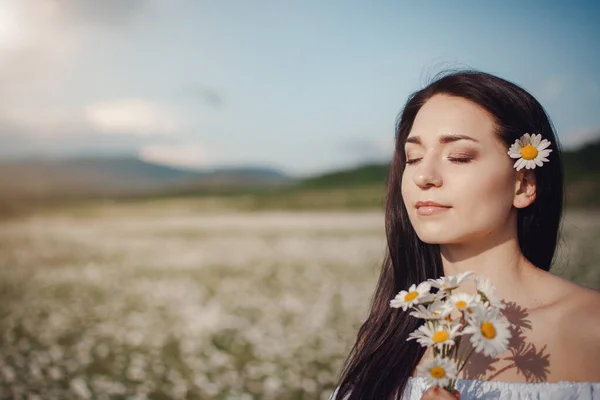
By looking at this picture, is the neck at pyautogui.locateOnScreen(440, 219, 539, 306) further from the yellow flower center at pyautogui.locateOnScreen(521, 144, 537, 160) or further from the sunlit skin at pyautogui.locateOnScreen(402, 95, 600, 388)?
the yellow flower center at pyautogui.locateOnScreen(521, 144, 537, 160)

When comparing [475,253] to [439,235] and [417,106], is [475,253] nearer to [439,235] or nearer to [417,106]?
[439,235]

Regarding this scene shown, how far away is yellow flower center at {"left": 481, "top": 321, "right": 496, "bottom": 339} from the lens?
132cm

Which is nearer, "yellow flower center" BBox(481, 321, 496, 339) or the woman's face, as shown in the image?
"yellow flower center" BBox(481, 321, 496, 339)

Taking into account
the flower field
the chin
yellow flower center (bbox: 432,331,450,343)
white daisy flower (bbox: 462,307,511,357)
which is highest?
the chin

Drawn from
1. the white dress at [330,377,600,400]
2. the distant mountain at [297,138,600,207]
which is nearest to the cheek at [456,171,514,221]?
the white dress at [330,377,600,400]

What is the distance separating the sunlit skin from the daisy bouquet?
20cm

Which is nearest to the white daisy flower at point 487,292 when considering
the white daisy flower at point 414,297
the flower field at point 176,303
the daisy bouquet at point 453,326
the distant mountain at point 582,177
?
the daisy bouquet at point 453,326

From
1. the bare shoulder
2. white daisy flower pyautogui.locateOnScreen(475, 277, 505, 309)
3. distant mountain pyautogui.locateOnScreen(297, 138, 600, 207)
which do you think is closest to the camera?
white daisy flower pyautogui.locateOnScreen(475, 277, 505, 309)

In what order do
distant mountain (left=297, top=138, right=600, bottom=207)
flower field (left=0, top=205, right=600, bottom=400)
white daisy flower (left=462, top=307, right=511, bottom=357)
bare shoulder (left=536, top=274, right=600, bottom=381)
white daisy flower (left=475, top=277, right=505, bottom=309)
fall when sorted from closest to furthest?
white daisy flower (left=462, top=307, right=511, bottom=357), white daisy flower (left=475, top=277, right=505, bottom=309), bare shoulder (left=536, top=274, right=600, bottom=381), flower field (left=0, top=205, right=600, bottom=400), distant mountain (left=297, top=138, right=600, bottom=207)

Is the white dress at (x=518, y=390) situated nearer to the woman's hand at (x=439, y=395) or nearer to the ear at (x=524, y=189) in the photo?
the woman's hand at (x=439, y=395)

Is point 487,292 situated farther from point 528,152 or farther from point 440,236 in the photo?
point 528,152

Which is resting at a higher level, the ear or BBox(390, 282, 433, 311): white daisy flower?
the ear

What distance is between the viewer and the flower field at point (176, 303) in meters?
4.93

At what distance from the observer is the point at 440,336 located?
1405 millimetres
